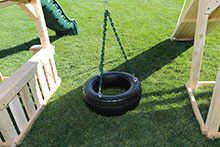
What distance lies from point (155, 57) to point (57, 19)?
3.36 metres

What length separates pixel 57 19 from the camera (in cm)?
688

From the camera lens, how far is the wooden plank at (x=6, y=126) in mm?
3172

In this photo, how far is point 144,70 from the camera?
543 cm

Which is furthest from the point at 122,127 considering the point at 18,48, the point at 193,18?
the point at 18,48

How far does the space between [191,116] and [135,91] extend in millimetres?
1200

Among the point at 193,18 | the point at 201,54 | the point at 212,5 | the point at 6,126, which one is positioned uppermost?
the point at 212,5

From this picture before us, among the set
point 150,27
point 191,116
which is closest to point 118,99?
point 191,116

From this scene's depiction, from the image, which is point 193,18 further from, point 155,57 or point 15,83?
point 15,83

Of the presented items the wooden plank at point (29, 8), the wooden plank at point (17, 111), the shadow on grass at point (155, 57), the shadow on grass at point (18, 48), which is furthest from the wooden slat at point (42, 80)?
the shadow on grass at point (18, 48)

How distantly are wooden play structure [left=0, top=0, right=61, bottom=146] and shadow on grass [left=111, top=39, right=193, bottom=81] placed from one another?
188cm

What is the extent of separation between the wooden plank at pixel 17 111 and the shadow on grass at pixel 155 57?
265cm

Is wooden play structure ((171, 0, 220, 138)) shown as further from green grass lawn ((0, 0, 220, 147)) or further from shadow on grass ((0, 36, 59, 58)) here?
shadow on grass ((0, 36, 59, 58))

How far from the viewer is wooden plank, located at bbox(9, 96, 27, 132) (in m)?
3.38

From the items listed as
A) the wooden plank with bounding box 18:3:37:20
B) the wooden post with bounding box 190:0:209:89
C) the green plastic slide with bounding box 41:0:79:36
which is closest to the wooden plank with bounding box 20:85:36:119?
the wooden plank with bounding box 18:3:37:20
